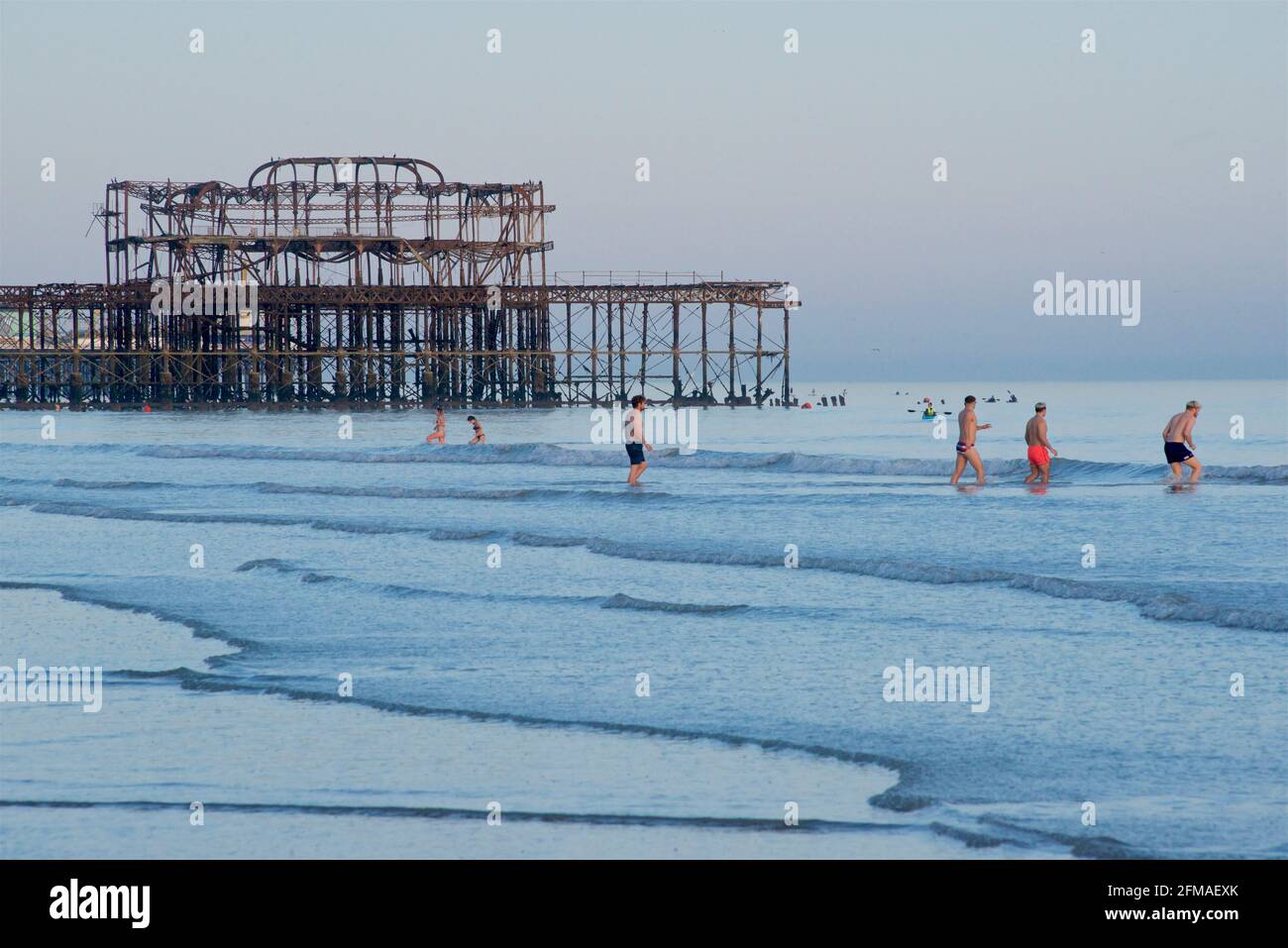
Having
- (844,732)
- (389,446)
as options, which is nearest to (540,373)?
(389,446)

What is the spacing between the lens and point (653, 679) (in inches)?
346

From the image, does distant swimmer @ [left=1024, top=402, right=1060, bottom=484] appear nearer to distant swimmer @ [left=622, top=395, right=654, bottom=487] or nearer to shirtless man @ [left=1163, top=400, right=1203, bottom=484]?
shirtless man @ [left=1163, top=400, right=1203, bottom=484]

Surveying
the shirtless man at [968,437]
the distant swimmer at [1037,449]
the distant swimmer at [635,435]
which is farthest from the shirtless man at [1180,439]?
the distant swimmer at [635,435]

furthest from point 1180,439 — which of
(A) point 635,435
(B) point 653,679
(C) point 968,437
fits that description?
(B) point 653,679

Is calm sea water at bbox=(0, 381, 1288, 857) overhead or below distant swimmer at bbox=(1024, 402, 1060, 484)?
below

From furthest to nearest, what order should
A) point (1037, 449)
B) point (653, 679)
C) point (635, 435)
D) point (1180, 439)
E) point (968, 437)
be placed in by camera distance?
1. point (1037, 449)
2. point (635, 435)
3. point (968, 437)
4. point (1180, 439)
5. point (653, 679)

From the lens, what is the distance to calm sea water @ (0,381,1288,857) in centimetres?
590

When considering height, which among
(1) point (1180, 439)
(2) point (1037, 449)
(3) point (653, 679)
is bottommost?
(3) point (653, 679)

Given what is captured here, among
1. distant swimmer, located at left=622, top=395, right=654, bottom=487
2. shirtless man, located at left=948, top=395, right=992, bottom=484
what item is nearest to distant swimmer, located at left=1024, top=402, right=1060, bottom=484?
shirtless man, located at left=948, top=395, right=992, bottom=484

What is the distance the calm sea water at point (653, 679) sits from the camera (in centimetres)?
590

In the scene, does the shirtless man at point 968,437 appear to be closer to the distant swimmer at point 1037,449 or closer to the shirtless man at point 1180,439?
the distant swimmer at point 1037,449

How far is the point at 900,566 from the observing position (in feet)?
45.1

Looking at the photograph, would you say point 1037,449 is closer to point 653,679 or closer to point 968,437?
point 968,437
